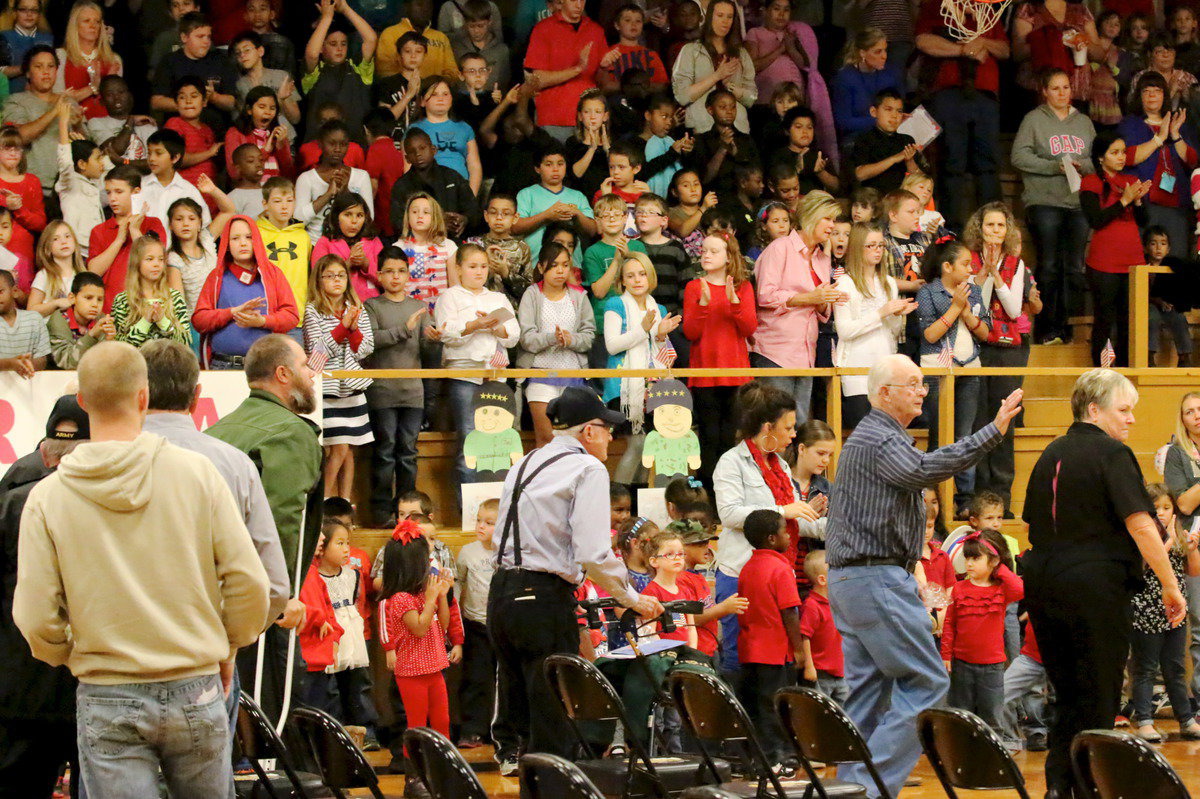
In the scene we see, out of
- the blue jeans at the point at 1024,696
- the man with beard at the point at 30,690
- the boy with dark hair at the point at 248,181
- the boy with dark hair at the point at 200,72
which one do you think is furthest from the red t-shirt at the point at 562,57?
the man with beard at the point at 30,690

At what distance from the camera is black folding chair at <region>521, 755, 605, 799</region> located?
4.05 m

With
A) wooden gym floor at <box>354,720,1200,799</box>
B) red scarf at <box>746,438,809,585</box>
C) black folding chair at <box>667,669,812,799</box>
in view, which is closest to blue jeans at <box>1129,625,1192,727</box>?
wooden gym floor at <box>354,720,1200,799</box>

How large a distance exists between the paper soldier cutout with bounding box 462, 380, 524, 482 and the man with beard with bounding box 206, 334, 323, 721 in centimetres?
328

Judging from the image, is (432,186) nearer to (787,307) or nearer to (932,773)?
(787,307)

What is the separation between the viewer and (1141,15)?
44.7 feet

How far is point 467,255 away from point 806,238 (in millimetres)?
2303

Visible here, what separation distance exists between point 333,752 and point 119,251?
16.8ft

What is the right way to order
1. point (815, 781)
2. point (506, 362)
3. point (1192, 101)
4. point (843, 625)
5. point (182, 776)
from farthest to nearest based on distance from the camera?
point (1192, 101) → point (506, 362) → point (843, 625) → point (815, 781) → point (182, 776)

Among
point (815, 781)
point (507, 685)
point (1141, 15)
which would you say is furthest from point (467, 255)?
point (1141, 15)

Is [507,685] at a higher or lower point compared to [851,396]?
lower

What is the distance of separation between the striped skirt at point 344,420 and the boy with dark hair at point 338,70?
3083 mm

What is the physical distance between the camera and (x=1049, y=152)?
12.0m

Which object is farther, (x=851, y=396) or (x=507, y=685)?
(x=851, y=396)

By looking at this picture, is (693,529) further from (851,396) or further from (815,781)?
(815,781)
